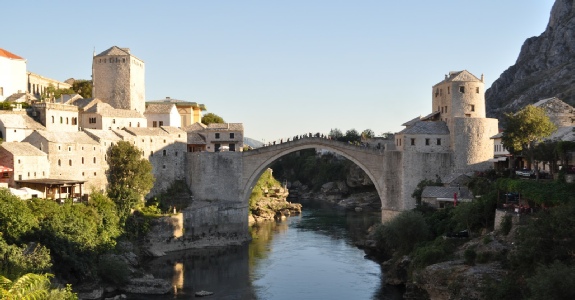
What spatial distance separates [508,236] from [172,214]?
26.1m

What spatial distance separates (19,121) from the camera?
1783 inches

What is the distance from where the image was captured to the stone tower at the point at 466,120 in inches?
1868

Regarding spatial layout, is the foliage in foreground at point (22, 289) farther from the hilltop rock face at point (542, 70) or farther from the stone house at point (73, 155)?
the hilltop rock face at point (542, 70)

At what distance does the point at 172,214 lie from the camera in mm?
49469

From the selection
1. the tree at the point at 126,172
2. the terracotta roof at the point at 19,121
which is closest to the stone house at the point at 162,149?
the tree at the point at 126,172

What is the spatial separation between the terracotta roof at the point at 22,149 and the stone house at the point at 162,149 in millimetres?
8478

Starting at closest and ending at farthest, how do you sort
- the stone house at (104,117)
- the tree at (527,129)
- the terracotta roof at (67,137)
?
the tree at (527,129) < the terracotta roof at (67,137) < the stone house at (104,117)

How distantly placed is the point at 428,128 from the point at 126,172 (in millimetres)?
21748

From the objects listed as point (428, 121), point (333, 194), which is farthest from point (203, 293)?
point (333, 194)

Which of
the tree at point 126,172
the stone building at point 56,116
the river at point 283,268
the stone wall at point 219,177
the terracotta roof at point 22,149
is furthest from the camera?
the stone wall at point 219,177

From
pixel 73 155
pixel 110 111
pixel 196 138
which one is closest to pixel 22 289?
pixel 73 155

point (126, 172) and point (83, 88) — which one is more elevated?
point (83, 88)

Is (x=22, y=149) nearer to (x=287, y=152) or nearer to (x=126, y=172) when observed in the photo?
(x=126, y=172)

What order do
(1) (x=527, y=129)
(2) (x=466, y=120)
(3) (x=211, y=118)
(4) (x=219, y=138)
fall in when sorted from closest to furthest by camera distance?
(1) (x=527, y=129)
(2) (x=466, y=120)
(4) (x=219, y=138)
(3) (x=211, y=118)
